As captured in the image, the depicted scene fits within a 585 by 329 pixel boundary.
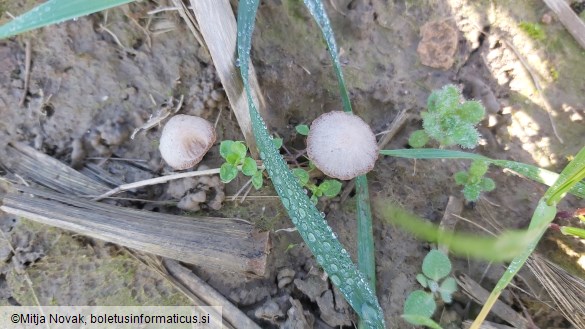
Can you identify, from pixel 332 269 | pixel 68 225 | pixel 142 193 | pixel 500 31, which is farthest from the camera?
pixel 500 31

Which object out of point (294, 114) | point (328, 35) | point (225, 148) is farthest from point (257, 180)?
point (328, 35)

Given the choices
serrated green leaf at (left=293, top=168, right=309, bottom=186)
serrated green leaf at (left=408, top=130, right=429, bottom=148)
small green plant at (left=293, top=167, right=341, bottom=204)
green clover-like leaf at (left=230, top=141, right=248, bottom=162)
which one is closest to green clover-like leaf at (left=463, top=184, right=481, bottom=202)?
serrated green leaf at (left=408, top=130, right=429, bottom=148)

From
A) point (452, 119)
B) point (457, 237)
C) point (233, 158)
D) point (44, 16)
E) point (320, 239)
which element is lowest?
point (457, 237)

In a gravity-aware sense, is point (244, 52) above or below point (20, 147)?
above

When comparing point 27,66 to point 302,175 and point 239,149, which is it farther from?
point 302,175

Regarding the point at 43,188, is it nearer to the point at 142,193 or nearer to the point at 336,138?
the point at 142,193

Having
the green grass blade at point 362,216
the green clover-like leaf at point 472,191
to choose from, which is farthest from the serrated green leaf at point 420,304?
the green clover-like leaf at point 472,191

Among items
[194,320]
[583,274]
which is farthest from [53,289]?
[583,274]

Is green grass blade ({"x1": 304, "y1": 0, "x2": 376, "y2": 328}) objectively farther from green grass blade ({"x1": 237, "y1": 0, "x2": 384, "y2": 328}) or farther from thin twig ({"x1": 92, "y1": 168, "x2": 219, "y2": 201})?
thin twig ({"x1": 92, "y1": 168, "x2": 219, "y2": 201})
